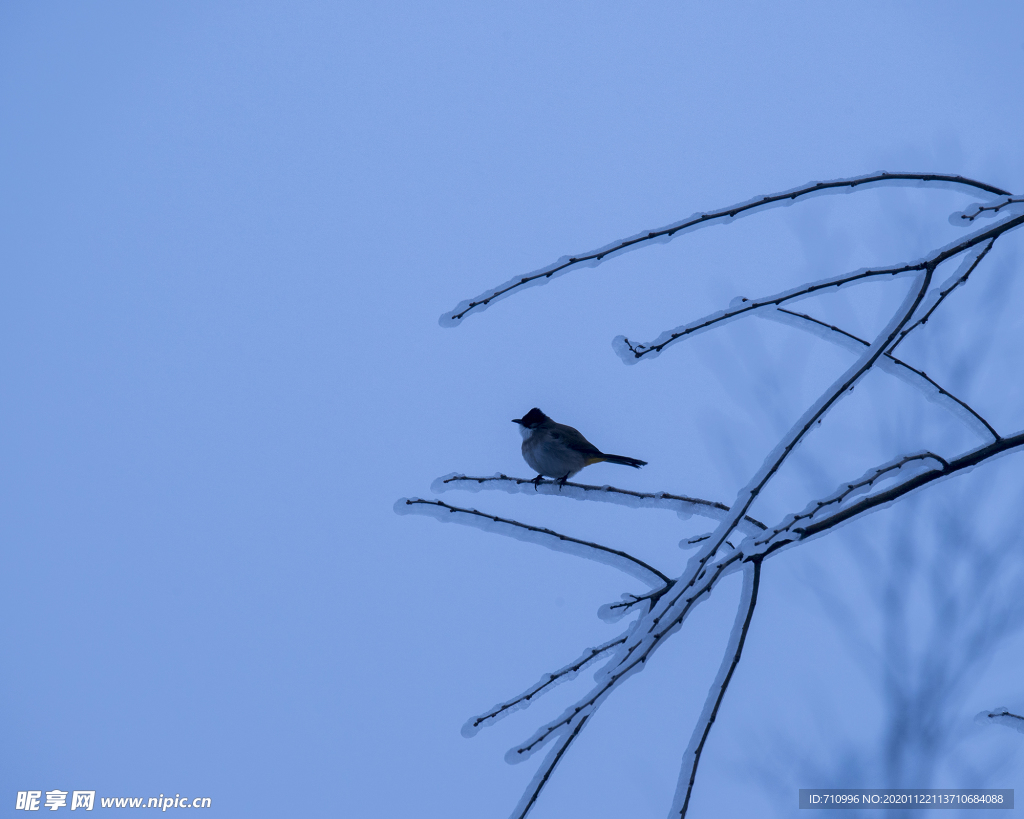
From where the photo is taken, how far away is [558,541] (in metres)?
1.80

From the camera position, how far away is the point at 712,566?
4.42 ft

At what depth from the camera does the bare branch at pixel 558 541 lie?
1596 mm

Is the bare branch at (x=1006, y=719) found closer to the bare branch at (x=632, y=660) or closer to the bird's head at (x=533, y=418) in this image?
the bare branch at (x=632, y=660)

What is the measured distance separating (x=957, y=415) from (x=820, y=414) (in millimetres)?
805

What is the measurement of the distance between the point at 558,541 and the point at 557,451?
4.26 meters

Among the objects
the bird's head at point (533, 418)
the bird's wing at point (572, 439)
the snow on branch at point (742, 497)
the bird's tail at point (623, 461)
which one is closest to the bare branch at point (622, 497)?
the snow on branch at point (742, 497)

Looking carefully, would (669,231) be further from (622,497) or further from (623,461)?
(623,461)

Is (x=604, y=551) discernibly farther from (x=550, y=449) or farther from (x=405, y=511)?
(x=550, y=449)

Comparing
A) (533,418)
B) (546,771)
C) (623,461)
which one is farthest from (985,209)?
(533,418)

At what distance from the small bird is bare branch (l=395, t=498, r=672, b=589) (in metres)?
3.75

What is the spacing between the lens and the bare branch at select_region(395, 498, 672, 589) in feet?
5.24

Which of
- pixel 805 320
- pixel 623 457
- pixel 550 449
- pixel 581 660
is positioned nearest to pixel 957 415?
pixel 805 320

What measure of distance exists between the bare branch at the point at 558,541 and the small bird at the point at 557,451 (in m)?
3.75

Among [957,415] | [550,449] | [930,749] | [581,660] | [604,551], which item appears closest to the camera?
[581,660]
